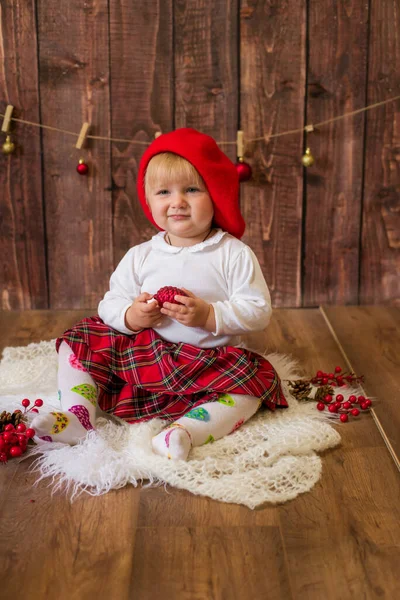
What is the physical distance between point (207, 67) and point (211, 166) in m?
0.75

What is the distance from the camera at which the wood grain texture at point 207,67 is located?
2.02 meters

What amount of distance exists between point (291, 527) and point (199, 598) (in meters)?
0.21

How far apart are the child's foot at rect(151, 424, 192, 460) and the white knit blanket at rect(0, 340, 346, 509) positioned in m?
0.01

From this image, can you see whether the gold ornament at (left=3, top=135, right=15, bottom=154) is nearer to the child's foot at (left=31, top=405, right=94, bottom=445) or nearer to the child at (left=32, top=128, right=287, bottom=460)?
the child at (left=32, top=128, right=287, bottom=460)

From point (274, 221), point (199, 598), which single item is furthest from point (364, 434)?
point (274, 221)

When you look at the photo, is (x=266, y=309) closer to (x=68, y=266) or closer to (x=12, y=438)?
(x=12, y=438)

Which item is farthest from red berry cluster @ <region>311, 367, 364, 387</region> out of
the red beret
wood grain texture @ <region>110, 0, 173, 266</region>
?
wood grain texture @ <region>110, 0, 173, 266</region>

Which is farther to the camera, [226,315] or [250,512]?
[226,315]

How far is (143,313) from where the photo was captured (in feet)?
4.61

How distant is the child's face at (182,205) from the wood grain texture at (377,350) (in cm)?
52

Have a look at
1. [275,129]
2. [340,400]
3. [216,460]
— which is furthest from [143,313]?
[275,129]

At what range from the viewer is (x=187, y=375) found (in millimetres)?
1387

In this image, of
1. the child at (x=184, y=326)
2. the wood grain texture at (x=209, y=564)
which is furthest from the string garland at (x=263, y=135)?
the wood grain texture at (x=209, y=564)

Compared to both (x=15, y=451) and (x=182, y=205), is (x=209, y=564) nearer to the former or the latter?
(x=15, y=451)
